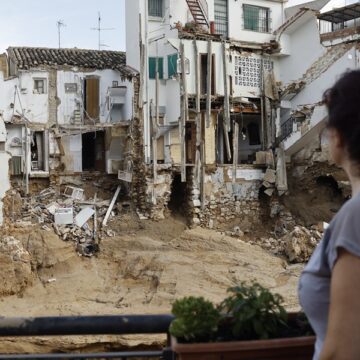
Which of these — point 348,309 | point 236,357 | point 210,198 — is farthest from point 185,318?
point 210,198

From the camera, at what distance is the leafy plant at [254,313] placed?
223 centimetres

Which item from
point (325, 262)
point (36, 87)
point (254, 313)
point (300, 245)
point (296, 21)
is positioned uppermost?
point (296, 21)

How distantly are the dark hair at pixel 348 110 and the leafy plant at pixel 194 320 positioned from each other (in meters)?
0.85

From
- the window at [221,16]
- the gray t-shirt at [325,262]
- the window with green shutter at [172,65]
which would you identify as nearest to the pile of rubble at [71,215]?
the window with green shutter at [172,65]

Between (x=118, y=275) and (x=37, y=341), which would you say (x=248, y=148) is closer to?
(x=118, y=275)

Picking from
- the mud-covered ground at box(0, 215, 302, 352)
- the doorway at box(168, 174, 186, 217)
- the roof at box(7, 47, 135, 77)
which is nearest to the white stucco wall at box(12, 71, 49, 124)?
the roof at box(7, 47, 135, 77)

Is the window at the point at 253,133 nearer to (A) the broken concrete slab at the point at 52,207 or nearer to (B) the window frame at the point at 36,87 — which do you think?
(B) the window frame at the point at 36,87

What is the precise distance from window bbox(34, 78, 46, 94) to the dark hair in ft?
75.4

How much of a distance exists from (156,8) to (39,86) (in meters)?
5.63

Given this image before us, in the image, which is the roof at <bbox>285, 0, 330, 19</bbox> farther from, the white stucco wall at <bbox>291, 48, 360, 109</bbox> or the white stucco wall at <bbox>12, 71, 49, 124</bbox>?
the white stucco wall at <bbox>12, 71, 49, 124</bbox>

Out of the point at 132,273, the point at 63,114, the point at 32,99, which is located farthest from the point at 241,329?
the point at 63,114

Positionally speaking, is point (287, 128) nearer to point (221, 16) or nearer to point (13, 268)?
point (221, 16)

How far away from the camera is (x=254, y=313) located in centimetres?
224

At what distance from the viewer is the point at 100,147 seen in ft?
80.5
